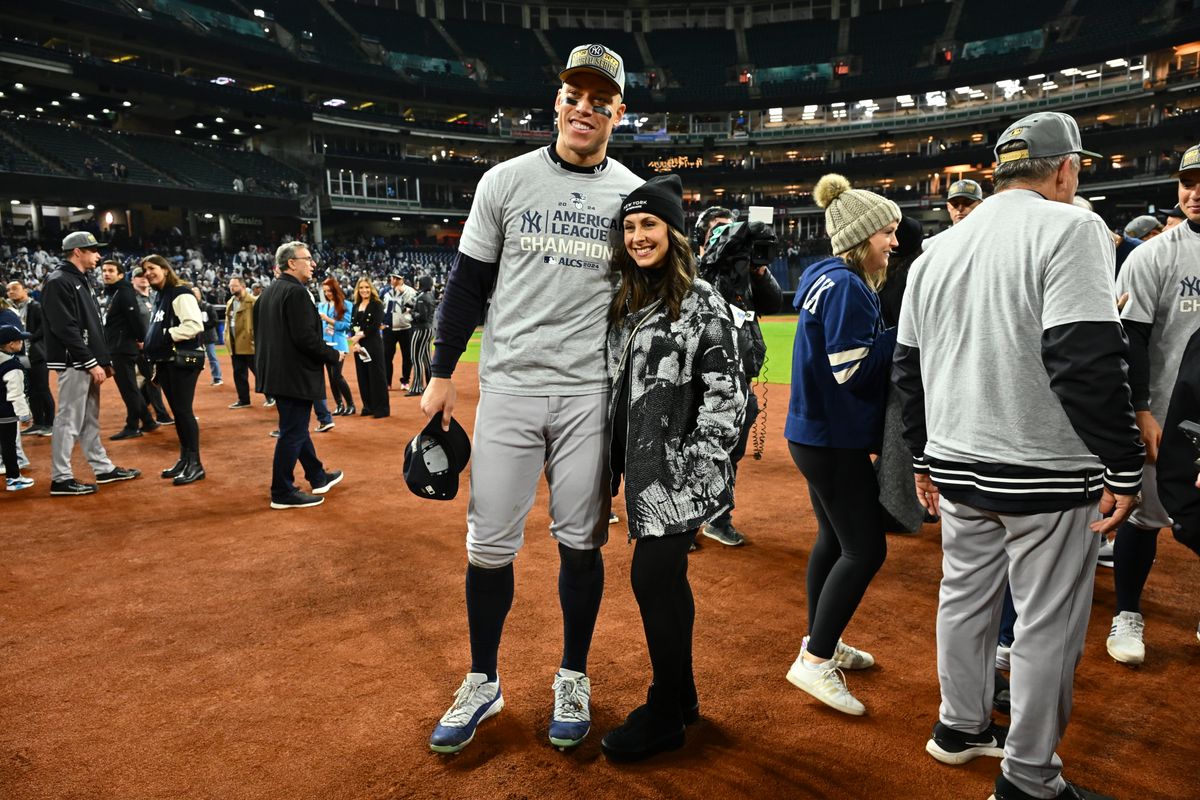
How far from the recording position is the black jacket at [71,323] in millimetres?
6348

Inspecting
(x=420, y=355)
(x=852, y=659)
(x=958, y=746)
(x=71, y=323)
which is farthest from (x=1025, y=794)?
(x=420, y=355)

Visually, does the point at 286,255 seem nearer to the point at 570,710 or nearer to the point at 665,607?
the point at 570,710

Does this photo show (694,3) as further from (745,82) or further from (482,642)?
(482,642)

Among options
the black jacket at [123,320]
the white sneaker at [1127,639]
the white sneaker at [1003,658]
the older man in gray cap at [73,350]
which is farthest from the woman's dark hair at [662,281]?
the black jacket at [123,320]

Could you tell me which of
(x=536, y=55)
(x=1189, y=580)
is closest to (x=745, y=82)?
(x=536, y=55)

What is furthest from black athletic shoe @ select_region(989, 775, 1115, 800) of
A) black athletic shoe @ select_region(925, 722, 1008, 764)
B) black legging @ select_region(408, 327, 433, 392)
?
black legging @ select_region(408, 327, 433, 392)

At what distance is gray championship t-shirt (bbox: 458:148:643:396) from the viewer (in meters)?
2.74

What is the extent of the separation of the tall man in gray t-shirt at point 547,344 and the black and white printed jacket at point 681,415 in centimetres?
23

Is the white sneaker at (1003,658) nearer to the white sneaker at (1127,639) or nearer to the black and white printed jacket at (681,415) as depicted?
the white sneaker at (1127,639)

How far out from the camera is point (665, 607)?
2.62 metres

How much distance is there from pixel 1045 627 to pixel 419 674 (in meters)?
2.56

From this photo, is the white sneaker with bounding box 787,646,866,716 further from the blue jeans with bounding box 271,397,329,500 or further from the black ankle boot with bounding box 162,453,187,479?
the black ankle boot with bounding box 162,453,187,479

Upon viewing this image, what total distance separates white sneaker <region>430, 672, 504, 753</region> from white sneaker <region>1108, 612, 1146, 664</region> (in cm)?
288

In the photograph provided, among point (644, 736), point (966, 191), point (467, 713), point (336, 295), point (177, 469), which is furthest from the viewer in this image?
point (336, 295)
